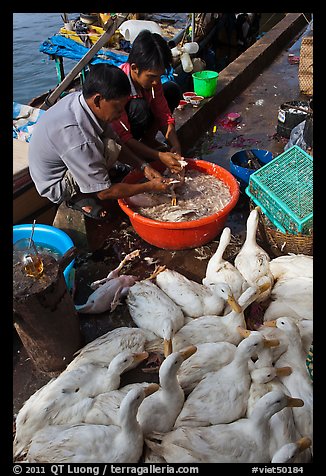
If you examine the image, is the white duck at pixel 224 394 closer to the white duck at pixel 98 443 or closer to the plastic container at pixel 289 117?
the white duck at pixel 98 443

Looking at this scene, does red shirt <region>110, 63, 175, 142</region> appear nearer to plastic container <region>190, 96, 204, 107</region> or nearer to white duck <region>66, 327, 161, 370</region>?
plastic container <region>190, 96, 204, 107</region>

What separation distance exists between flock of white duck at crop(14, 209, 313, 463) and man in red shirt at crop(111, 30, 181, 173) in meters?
1.45

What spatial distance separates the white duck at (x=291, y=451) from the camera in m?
1.94

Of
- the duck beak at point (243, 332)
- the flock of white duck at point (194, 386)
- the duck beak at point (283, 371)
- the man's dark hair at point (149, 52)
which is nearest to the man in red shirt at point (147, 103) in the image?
the man's dark hair at point (149, 52)

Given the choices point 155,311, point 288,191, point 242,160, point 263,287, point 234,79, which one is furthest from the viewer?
point 234,79

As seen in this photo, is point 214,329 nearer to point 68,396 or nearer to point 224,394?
point 224,394

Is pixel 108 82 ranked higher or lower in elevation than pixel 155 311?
higher

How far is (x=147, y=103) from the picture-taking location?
404 cm

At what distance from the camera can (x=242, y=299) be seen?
8.96 ft

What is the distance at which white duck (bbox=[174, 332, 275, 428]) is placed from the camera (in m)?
2.21

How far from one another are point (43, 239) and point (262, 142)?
10.8ft

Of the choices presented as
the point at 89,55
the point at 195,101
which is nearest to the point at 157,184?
the point at 89,55

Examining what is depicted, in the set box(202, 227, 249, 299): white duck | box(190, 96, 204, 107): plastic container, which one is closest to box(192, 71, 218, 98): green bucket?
box(190, 96, 204, 107): plastic container

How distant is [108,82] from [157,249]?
1477mm
